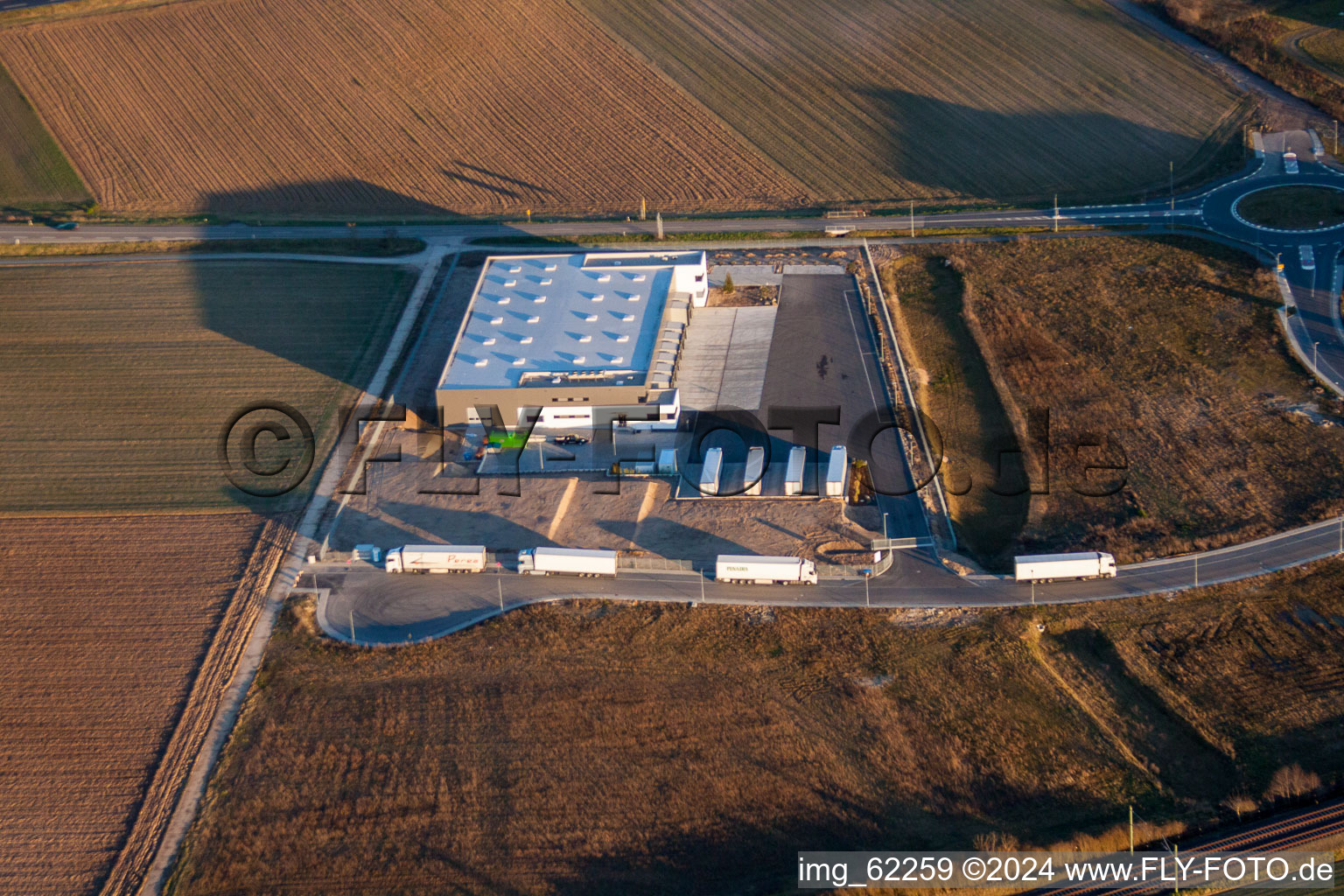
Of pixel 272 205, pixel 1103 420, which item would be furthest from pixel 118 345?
pixel 1103 420

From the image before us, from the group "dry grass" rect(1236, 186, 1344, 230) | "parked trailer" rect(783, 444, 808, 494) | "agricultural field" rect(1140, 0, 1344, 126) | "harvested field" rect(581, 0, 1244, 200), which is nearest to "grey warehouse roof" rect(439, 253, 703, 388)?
"parked trailer" rect(783, 444, 808, 494)

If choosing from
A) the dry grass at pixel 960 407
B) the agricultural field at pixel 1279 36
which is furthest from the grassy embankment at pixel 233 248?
the agricultural field at pixel 1279 36

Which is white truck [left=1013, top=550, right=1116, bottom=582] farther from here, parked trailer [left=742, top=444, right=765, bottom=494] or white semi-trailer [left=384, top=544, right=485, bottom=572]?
white semi-trailer [left=384, top=544, right=485, bottom=572]

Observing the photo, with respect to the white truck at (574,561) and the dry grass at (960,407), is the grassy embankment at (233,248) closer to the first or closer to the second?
the dry grass at (960,407)

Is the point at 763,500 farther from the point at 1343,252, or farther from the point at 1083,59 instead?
the point at 1083,59

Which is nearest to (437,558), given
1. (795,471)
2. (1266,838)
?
(795,471)

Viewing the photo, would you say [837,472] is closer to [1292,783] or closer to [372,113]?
[1292,783]
